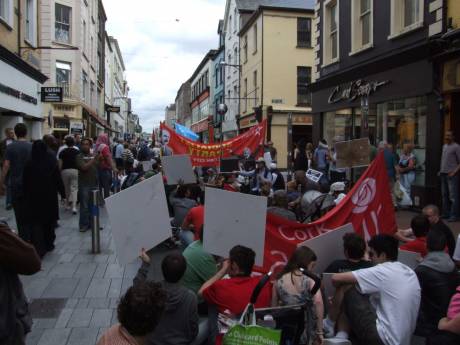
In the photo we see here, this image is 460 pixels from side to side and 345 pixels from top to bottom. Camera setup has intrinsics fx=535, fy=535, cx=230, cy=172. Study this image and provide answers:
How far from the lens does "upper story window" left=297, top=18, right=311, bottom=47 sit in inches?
1236

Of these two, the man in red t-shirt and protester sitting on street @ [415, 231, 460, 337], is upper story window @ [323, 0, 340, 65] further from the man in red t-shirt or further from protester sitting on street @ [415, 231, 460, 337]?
the man in red t-shirt

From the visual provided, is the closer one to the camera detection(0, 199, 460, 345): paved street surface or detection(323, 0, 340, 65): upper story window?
detection(0, 199, 460, 345): paved street surface

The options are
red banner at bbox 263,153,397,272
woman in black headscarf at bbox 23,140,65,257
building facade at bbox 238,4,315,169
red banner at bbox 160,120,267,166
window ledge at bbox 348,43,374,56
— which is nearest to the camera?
red banner at bbox 263,153,397,272

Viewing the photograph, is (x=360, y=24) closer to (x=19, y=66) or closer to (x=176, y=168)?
(x=176, y=168)

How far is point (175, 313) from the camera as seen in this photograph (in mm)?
3762

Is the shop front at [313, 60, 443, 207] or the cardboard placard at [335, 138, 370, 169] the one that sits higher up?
the shop front at [313, 60, 443, 207]

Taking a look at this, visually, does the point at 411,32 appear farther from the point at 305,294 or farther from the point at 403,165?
the point at 305,294

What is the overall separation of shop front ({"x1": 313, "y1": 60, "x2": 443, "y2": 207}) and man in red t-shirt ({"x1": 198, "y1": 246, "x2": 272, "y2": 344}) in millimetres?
6772

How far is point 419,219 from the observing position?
5.29 metres

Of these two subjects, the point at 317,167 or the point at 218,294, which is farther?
the point at 317,167

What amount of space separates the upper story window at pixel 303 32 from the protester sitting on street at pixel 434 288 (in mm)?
28377

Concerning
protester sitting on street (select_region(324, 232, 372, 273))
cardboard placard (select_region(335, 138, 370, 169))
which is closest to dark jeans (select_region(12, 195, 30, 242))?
cardboard placard (select_region(335, 138, 370, 169))

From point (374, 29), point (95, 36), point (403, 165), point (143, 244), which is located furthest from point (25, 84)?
point (95, 36)

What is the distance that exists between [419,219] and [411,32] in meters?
9.47
